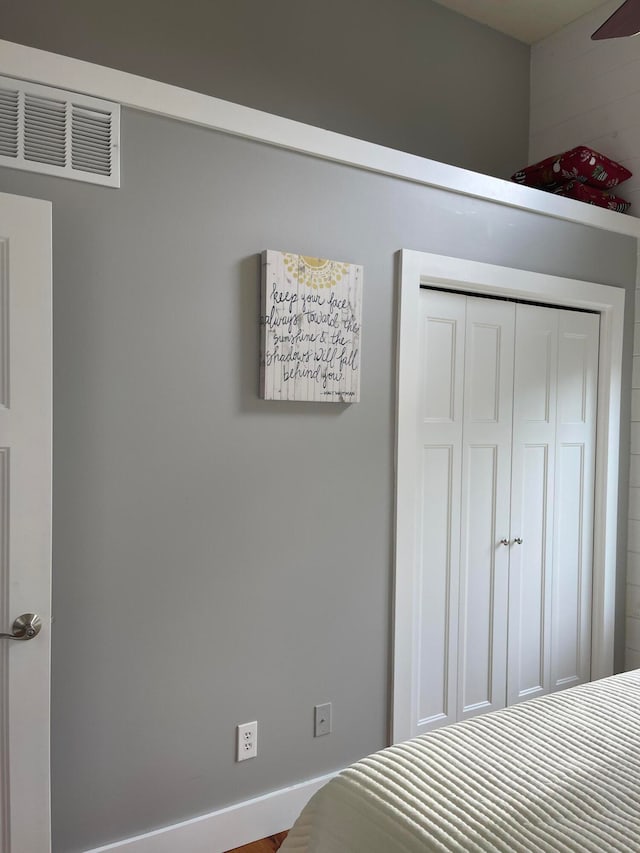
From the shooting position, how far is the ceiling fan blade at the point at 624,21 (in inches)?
58.2

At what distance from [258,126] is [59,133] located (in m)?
0.59

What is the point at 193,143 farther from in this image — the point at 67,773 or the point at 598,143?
the point at 598,143

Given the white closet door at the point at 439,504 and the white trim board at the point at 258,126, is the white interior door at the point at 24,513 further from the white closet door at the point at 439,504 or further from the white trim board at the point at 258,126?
the white closet door at the point at 439,504

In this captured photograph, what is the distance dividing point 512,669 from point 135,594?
1.69 metres

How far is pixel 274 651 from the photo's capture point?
6.69 feet

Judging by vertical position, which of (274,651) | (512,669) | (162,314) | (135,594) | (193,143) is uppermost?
(193,143)

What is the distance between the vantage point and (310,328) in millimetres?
2029

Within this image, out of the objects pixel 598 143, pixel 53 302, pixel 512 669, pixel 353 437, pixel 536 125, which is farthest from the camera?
pixel 536 125

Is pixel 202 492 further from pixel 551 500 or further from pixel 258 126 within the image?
pixel 551 500

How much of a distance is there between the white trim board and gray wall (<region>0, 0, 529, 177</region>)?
25.2 inches

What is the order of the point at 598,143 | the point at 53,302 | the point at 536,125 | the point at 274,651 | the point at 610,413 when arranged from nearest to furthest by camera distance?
the point at 53,302 < the point at 274,651 < the point at 610,413 < the point at 598,143 < the point at 536,125

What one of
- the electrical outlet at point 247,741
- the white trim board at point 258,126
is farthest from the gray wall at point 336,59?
the electrical outlet at point 247,741

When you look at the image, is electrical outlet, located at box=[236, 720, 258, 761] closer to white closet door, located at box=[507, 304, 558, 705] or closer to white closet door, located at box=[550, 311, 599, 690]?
white closet door, located at box=[507, 304, 558, 705]

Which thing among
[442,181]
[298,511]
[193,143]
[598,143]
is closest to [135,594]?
[298,511]
